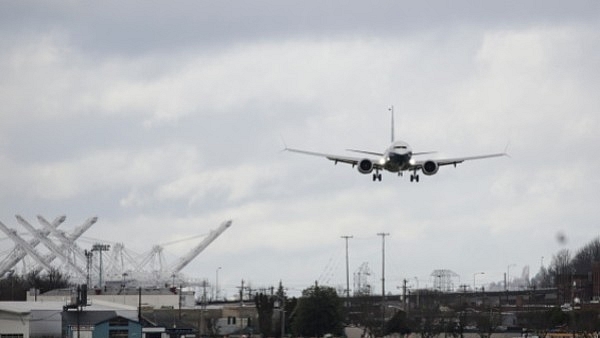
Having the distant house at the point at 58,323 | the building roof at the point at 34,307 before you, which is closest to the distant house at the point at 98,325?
the distant house at the point at 58,323

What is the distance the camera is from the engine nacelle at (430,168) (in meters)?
115

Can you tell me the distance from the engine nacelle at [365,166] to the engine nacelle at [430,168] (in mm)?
4961

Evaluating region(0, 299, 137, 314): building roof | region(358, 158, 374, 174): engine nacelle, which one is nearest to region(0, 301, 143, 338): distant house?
region(0, 299, 137, 314): building roof

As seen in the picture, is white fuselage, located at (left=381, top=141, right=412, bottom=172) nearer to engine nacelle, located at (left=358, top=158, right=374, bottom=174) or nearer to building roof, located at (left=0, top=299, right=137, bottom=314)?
engine nacelle, located at (left=358, top=158, right=374, bottom=174)

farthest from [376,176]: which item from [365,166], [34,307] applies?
[34,307]

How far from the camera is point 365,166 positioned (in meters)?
116

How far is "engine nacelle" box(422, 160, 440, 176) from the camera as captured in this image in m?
115

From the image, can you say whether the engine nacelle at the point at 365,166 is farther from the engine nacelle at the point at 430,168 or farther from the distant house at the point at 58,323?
the distant house at the point at 58,323

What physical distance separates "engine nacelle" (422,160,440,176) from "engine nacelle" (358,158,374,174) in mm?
4961

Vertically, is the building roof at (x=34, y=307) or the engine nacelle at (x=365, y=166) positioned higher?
the engine nacelle at (x=365, y=166)

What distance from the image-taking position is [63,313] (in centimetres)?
14812

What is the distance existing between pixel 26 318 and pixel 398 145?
55.1 m

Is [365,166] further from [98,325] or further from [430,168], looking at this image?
[98,325]

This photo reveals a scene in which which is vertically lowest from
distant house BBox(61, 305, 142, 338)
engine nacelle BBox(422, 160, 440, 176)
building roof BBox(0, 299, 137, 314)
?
distant house BBox(61, 305, 142, 338)
